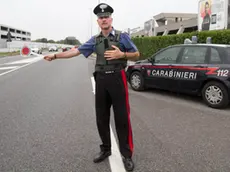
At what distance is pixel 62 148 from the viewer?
12.0 feet

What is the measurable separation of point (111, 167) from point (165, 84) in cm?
437

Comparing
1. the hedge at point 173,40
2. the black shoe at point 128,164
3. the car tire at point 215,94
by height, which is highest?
the hedge at point 173,40

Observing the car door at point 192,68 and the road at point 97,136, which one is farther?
the car door at point 192,68

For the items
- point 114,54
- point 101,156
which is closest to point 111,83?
point 114,54

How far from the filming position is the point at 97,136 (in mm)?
4133

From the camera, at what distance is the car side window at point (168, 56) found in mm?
6930

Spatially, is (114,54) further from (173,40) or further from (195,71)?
(173,40)

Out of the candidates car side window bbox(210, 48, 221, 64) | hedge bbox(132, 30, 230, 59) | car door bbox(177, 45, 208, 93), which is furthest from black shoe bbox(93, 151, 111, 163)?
hedge bbox(132, 30, 230, 59)

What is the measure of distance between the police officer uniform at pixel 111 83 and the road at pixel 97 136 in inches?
12.7

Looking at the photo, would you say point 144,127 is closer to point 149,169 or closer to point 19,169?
point 149,169

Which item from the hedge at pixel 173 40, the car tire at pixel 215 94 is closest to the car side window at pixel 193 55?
the car tire at pixel 215 94

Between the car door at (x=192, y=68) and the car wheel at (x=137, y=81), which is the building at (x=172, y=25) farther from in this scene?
the car door at (x=192, y=68)

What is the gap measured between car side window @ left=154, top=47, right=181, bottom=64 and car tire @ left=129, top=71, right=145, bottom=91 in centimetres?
78

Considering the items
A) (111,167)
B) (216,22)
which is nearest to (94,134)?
(111,167)
